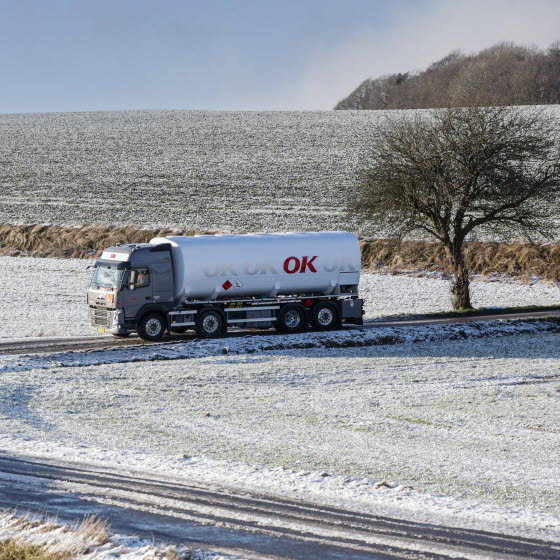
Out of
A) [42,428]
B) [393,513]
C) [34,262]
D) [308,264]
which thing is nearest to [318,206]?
[34,262]

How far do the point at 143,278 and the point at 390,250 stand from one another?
2112 cm

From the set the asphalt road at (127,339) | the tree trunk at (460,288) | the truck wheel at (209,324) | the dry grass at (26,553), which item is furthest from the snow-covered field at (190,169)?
the dry grass at (26,553)

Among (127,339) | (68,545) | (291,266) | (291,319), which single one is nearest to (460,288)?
(291,319)

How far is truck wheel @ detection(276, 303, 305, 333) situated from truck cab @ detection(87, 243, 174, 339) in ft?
12.5

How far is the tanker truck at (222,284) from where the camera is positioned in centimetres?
2869

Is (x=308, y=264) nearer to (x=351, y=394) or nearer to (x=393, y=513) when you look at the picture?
(x=351, y=394)

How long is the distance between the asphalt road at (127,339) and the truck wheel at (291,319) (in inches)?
27.1

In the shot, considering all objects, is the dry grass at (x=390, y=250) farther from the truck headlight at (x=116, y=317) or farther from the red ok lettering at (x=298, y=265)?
the truck headlight at (x=116, y=317)

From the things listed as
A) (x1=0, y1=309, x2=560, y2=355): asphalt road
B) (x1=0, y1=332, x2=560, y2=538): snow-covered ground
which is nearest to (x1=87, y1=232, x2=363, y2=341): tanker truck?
(x1=0, y1=309, x2=560, y2=355): asphalt road

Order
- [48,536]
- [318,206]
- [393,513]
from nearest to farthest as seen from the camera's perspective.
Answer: [48,536] → [393,513] → [318,206]

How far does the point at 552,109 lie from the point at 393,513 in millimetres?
74527

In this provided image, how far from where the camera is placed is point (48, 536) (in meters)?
10.2

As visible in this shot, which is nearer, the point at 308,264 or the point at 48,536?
the point at 48,536

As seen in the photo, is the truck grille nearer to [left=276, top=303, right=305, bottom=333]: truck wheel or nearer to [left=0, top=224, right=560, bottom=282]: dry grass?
[left=276, top=303, right=305, bottom=333]: truck wheel
